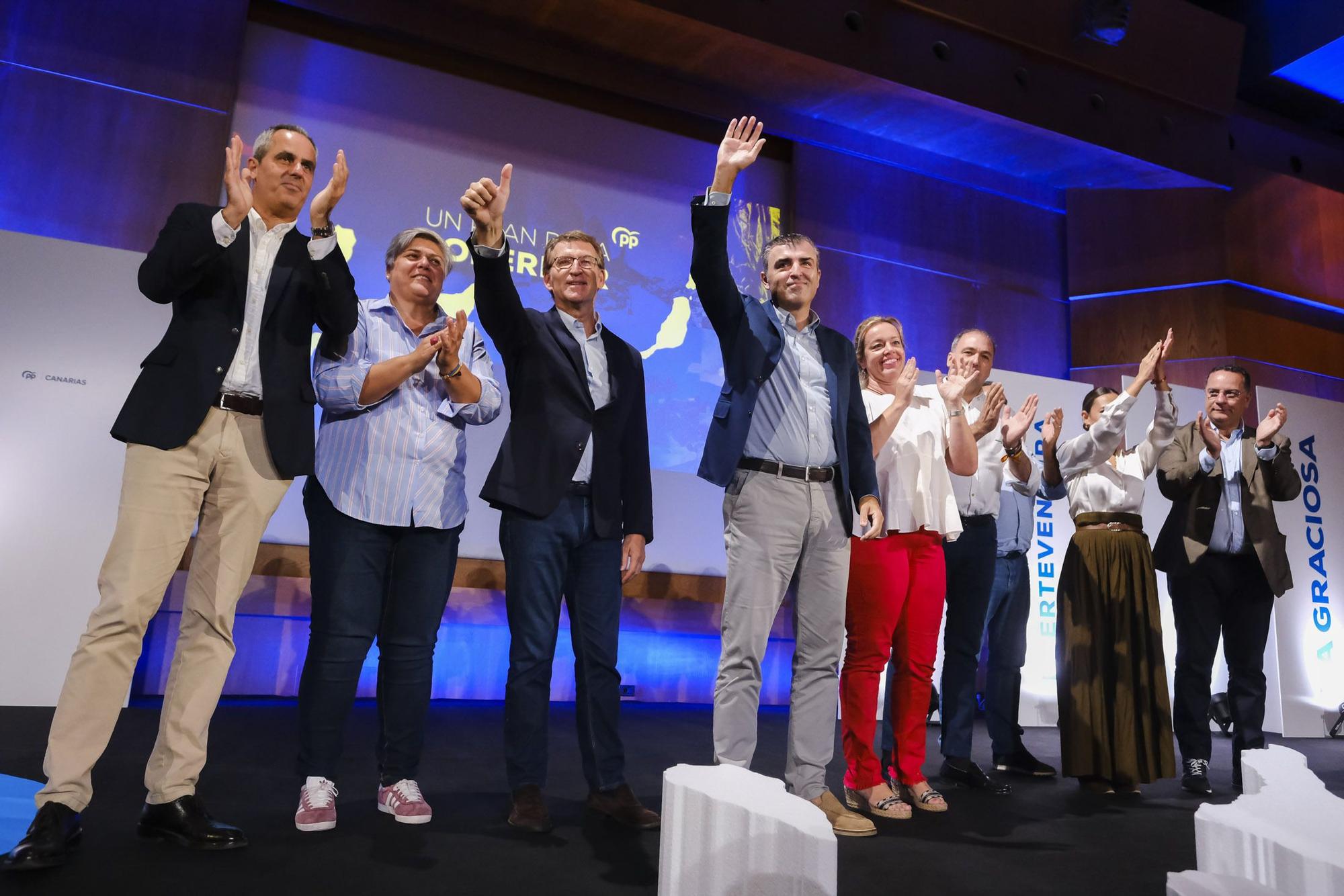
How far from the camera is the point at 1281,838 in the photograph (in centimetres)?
125

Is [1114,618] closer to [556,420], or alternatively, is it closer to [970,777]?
[970,777]

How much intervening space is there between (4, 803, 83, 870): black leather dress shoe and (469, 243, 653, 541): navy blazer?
995 mm

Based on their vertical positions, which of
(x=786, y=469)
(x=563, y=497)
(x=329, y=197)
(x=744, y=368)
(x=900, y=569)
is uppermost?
(x=329, y=197)

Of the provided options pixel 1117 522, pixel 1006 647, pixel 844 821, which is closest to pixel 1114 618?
pixel 1117 522

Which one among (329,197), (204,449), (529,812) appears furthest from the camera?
(529,812)

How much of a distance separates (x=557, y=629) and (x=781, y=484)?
666 mm

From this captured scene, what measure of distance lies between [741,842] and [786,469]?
1.23 metres

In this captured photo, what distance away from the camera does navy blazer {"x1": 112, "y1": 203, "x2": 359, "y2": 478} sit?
1843 millimetres

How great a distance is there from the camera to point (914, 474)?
2668 millimetres

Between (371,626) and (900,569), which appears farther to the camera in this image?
(900,569)

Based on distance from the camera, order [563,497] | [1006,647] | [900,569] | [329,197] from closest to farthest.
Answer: [329,197]
[563,497]
[900,569]
[1006,647]

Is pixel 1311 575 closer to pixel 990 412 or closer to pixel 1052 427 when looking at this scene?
pixel 1052 427

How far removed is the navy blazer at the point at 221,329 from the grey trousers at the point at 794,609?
3.39ft

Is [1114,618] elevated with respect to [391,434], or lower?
lower
